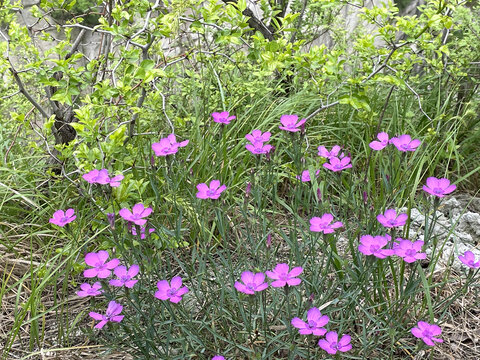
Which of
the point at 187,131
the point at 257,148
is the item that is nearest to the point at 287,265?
the point at 257,148

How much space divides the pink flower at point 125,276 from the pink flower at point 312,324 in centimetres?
51

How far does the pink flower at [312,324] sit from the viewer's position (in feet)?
4.08

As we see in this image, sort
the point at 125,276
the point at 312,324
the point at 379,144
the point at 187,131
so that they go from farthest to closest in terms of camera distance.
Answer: the point at 187,131, the point at 379,144, the point at 125,276, the point at 312,324

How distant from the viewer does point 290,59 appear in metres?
2.36

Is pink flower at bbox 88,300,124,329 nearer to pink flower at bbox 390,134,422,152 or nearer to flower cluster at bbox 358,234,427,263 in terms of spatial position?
flower cluster at bbox 358,234,427,263

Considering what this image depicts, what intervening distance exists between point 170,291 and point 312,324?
42 centimetres

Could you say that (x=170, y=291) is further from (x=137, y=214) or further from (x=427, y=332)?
(x=427, y=332)

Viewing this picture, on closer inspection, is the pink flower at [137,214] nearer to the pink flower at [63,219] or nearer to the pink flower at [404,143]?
the pink flower at [63,219]

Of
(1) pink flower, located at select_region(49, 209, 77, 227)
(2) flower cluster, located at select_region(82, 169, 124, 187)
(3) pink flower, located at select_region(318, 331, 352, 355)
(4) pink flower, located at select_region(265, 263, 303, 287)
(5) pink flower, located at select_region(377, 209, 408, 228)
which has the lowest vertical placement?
(1) pink flower, located at select_region(49, 209, 77, 227)

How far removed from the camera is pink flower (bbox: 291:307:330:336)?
1243mm

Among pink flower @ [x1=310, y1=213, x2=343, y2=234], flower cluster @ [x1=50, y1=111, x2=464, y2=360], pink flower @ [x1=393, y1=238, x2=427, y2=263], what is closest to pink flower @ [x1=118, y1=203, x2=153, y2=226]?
flower cluster @ [x1=50, y1=111, x2=464, y2=360]

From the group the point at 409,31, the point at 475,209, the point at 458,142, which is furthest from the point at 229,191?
the point at 458,142

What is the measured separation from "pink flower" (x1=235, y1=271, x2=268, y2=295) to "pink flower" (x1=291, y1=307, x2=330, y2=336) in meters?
0.13

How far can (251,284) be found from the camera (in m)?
1.36
